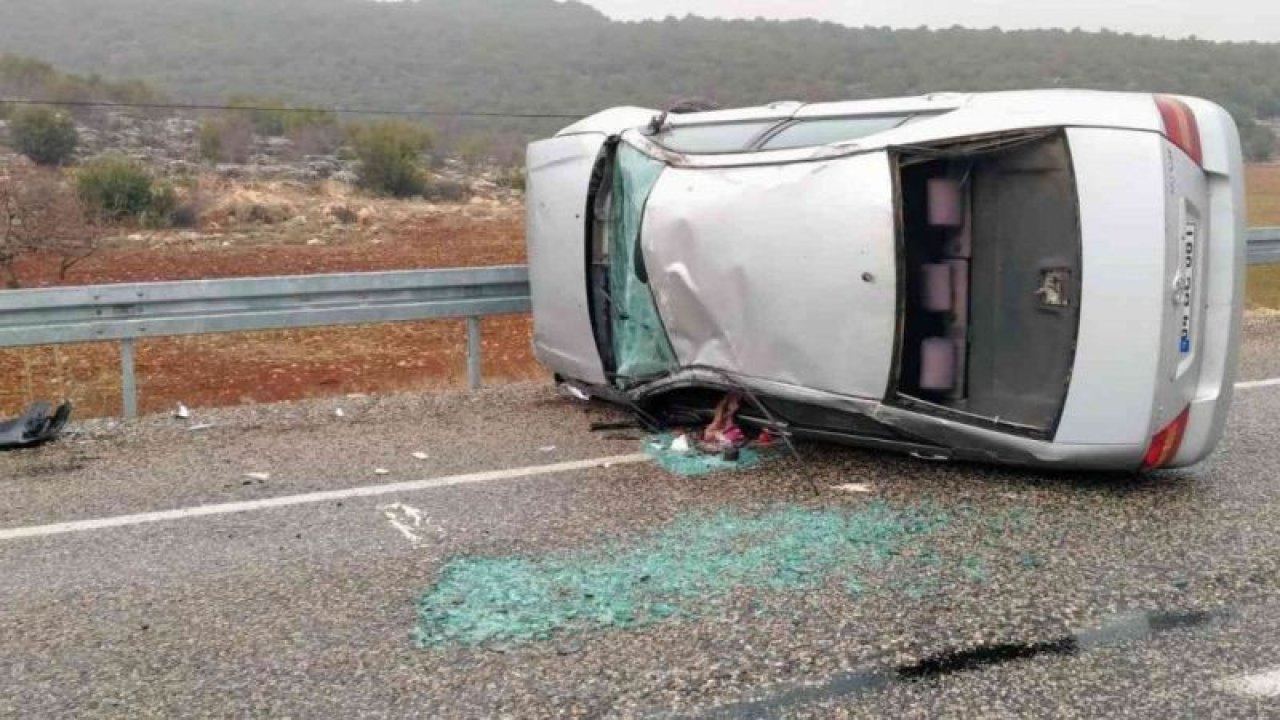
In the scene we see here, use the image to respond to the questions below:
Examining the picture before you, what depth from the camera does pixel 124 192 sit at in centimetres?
2502

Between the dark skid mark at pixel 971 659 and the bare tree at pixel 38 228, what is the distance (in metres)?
14.0

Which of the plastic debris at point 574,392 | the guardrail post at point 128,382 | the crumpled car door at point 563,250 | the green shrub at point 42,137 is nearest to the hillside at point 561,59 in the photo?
the green shrub at point 42,137

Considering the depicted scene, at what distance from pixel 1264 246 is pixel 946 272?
250 inches

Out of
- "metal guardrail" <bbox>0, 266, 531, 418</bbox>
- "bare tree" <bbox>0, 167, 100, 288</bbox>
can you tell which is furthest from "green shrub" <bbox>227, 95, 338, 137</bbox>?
"metal guardrail" <bbox>0, 266, 531, 418</bbox>

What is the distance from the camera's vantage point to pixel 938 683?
333 centimetres

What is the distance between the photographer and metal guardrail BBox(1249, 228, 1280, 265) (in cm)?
1034

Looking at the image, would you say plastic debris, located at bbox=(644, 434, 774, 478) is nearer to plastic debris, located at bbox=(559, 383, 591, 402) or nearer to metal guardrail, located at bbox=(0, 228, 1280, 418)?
plastic debris, located at bbox=(559, 383, 591, 402)

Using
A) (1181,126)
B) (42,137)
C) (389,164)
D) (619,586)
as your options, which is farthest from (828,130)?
(42,137)

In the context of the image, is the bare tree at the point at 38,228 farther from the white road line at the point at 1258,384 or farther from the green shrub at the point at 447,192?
the green shrub at the point at 447,192

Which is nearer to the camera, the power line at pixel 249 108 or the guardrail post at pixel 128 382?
the guardrail post at pixel 128 382

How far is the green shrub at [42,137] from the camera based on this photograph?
32.7 metres

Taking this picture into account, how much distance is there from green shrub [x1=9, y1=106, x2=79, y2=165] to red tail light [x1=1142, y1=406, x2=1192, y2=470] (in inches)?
1314

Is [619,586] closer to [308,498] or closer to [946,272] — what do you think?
[308,498]

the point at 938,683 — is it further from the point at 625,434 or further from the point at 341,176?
the point at 341,176
